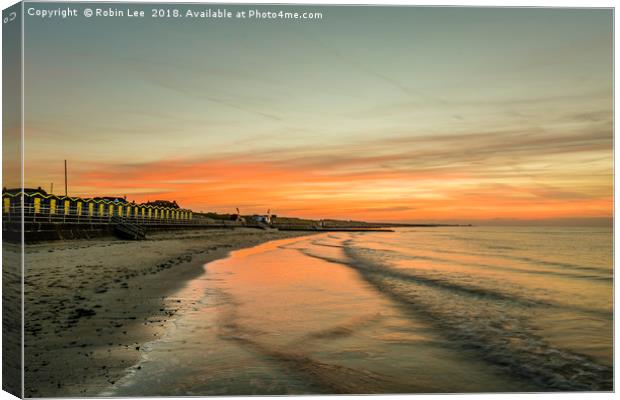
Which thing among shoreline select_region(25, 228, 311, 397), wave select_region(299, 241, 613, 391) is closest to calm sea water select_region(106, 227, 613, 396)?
wave select_region(299, 241, 613, 391)

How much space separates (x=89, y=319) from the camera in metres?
9.91

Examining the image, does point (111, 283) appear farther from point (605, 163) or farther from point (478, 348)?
point (605, 163)

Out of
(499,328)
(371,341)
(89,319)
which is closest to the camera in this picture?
(371,341)

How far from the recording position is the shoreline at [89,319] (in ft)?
22.7

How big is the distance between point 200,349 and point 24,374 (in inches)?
96.4

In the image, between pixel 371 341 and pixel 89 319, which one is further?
pixel 89 319

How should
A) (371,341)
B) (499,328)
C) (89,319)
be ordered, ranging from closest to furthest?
(371,341), (89,319), (499,328)

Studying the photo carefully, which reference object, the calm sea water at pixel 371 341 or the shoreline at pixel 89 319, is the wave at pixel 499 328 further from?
the shoreline at pixel 89 319

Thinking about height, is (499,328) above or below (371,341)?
below

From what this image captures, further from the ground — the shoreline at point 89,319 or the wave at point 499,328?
the shoreline at point 89,319

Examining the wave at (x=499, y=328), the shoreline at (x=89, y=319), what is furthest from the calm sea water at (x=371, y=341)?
the shoreline at (x=89, y=319)

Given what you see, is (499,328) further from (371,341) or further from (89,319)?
→ (89,319)

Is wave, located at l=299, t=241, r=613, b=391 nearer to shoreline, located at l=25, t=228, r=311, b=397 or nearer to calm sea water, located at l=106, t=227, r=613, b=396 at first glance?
calm sea water, located at l=106, t=227, r=613, b=396

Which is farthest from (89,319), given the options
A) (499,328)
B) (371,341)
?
(499,328)
